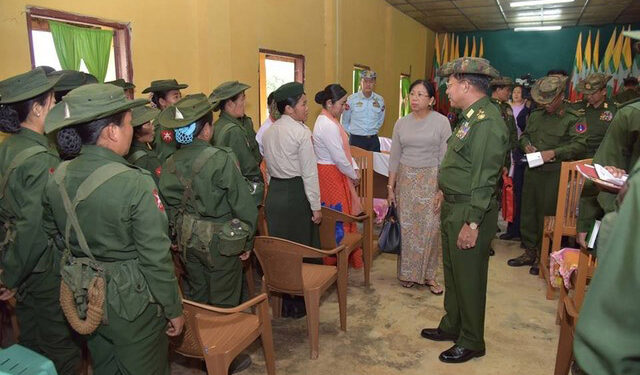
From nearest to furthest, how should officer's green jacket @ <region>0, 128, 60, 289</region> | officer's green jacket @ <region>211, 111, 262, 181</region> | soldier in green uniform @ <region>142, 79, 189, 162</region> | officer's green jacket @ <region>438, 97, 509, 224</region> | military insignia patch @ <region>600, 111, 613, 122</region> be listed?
officer's green jacket @ <region>0, 128, 60, 289</region> < officer's green jacket @ <region>438, 97, 509, 224</region> < officer's green jacket @ <region>211, 111, 262, 181</region> < soldier in green uniform @ <region>142, 79, 189, 162</region> < military insignia patch @ <region>600, 111, 613, 122</region>

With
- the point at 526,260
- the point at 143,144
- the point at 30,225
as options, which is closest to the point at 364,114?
the point at 526,260

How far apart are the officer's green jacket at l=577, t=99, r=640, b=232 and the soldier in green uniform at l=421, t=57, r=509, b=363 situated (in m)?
0.43

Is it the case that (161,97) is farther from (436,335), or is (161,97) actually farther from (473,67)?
(436,335)

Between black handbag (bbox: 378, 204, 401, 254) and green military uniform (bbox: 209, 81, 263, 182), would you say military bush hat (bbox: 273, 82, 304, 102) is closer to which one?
green military uniform (bbox: 209, 81, 263, 182)

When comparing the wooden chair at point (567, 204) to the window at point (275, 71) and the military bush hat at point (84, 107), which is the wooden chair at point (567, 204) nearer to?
the military bush hat at point (84, 107)

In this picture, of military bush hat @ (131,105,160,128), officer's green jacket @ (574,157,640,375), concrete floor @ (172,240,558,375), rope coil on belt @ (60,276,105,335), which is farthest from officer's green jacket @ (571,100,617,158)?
rope coil on belt @ (60,276,105,335)

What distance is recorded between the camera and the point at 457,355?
2.43 metres

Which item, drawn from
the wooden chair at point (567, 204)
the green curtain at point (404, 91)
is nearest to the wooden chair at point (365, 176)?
the wooden chair at point (567, 204)

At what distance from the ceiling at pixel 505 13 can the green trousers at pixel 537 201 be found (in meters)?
5.17

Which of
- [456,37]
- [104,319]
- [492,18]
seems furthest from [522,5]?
[104,319]

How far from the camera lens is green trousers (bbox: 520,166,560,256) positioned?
371 cm

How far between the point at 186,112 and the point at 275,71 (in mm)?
3421

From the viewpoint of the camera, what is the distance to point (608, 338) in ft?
2.28

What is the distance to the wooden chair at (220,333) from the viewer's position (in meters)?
1.73
